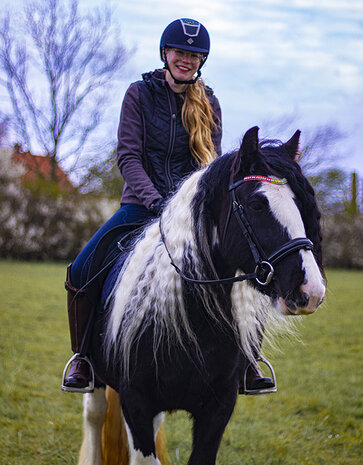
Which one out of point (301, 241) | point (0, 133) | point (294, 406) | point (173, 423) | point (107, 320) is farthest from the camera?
point (0, 133)

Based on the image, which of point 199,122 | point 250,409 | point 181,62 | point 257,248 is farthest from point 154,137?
point 250,409

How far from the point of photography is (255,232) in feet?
6.65

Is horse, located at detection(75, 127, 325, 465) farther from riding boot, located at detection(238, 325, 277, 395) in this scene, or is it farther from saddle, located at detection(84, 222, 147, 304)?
riding boot, located at detection(238, 325, 277, 395)

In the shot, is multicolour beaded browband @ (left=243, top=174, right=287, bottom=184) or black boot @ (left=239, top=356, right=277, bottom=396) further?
black boot @ (left=239, top=356, right=277, bottom=396)

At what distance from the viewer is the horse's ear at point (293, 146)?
2.33 metres

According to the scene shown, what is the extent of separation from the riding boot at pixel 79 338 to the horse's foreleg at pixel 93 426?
1.44 feet

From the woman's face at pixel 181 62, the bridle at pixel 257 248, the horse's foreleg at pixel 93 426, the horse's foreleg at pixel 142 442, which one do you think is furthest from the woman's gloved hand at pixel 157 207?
the horse's foreleg at pixel 93 426

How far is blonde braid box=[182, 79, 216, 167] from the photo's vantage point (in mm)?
2957

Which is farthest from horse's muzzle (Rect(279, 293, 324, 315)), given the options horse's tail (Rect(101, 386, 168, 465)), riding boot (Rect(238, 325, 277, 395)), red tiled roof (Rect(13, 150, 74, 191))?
red tiled roof (Rect(13, 150, 74, 191))

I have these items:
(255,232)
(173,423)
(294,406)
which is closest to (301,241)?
(255,232)

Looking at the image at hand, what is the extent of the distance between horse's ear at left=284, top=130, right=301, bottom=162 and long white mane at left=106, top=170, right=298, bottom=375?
0.43 m

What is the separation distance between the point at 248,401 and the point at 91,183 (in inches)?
790

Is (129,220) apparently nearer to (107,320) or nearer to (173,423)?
(107,320)

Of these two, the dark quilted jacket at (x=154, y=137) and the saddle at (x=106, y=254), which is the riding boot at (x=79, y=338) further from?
the dark quilted jacket at (x=154, y=137)
